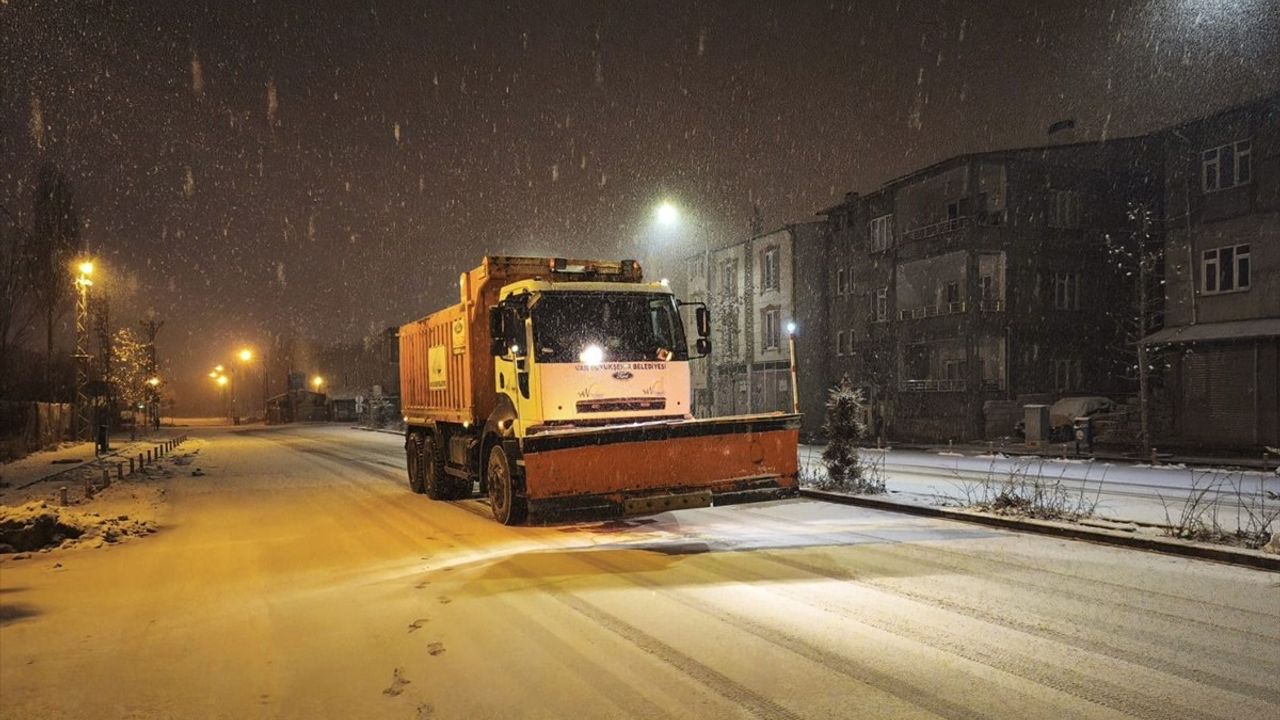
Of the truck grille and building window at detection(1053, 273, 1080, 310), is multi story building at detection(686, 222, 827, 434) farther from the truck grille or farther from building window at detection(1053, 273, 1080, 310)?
the truck grille

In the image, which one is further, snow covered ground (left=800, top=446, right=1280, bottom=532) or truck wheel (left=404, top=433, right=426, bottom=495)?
truck wheel (left=404, top=433, right=426, bottom=495)

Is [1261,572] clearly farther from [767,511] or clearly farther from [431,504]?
[431,504]

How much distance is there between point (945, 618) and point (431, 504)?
10.2 meters

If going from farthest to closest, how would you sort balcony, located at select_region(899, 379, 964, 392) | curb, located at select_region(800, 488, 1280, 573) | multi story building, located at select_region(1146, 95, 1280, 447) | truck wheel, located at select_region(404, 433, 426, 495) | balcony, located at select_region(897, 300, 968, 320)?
balcony, located at select_region(897, 300, 968, 320) → balcony, located at select_region(899, 379, 964, 392) → multi story building, located at select_region(1146, 95, 1280, 447) → truck wheel, located at select_region(404, 433, 426, 495) → curb, located at select_region(800, 488, 1280, 573)

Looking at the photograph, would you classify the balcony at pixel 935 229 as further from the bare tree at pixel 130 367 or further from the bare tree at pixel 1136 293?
the bare tree at pixel 130 367

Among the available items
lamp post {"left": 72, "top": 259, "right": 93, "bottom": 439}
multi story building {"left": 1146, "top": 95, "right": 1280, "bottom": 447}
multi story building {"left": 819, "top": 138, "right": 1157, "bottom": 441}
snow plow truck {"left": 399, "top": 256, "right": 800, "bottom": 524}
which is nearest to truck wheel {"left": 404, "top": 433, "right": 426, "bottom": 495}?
snow plow truck {"left": 399, "top": 256, "right": 800, "bottom": 524}

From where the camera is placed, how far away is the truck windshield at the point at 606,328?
10914mm

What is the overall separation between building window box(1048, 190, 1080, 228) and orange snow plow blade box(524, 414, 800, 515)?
102 ft

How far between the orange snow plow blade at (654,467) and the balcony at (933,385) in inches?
1081

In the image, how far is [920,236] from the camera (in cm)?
3806

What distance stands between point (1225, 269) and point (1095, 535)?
75.5 ft

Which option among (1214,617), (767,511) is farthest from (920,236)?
(1214,617)

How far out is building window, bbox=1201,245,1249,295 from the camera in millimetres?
26438

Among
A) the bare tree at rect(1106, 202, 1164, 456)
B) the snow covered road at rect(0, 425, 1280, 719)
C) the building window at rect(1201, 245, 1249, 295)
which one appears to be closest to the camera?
the snow covered road at rect(0, 425, 1280, 719)
